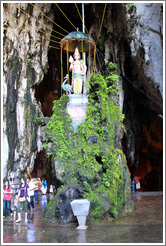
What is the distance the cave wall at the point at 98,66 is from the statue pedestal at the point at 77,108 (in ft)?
7.07

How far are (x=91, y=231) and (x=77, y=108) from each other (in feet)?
16.6

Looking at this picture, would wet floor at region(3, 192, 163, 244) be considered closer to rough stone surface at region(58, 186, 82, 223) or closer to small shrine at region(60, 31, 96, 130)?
rough stone surface at region(58, 186, 82, 223)

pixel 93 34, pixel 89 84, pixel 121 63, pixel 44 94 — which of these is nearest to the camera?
pixel 89 84

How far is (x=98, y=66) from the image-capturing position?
17.8 metres

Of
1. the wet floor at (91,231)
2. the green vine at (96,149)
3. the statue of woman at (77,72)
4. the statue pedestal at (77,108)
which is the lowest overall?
the wet floor at (91,231)

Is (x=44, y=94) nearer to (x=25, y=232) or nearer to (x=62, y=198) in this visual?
(x=62, y=198)

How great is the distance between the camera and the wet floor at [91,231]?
5.29 m

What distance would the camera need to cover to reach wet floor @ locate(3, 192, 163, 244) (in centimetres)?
529

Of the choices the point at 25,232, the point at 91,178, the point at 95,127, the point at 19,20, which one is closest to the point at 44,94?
the point at 19,20

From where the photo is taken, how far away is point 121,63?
15578 mm

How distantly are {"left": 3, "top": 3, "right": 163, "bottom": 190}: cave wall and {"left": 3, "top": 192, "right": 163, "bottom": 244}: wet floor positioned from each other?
17.8 ft

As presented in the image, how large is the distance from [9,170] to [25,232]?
23.0 ft

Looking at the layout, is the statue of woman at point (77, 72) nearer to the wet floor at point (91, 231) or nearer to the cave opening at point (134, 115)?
the cave opening at point (134, 115)

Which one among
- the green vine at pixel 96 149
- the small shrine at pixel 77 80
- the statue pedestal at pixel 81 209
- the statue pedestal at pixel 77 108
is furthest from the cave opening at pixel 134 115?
the statue pedestal at pixel 81 209
